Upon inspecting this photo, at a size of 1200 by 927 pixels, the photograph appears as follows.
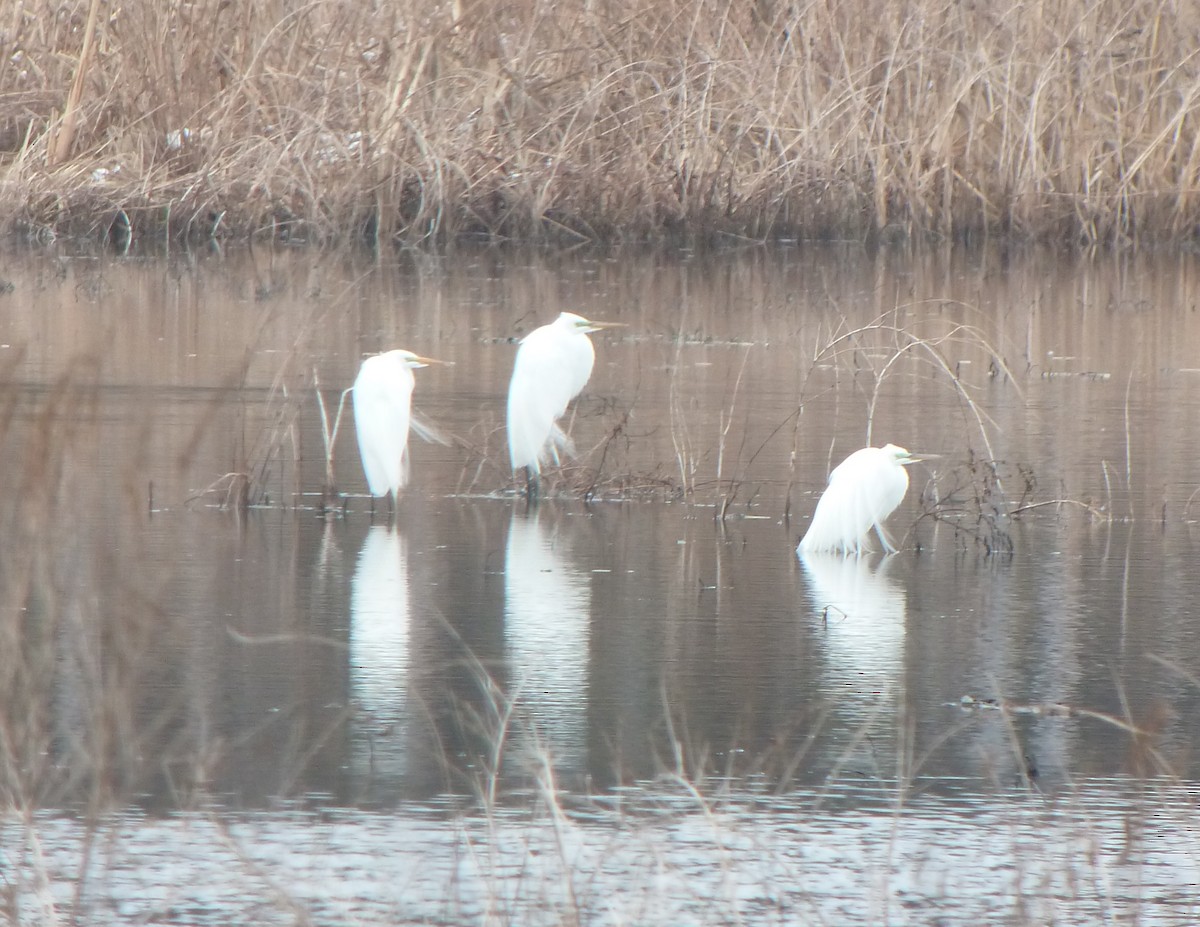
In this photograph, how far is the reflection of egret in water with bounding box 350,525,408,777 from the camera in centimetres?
433

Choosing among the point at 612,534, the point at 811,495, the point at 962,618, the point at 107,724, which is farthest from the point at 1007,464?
the point at 107,724

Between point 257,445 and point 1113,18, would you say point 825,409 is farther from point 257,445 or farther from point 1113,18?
point 1113,18

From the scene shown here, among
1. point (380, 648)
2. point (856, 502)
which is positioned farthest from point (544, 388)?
point (380, 648)

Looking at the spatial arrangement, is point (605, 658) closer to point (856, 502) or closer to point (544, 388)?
point (856, 502)

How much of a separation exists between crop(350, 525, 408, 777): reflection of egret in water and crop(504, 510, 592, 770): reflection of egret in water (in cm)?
26

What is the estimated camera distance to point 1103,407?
9594mm

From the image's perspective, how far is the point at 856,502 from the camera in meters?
6.42

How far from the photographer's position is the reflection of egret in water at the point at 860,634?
15.6 feet

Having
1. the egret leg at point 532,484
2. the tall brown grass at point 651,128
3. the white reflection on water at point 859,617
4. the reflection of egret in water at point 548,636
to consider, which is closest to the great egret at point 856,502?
the white reflection on water at point 859,617

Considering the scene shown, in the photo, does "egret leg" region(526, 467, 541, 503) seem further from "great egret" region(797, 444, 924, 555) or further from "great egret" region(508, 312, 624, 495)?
"great egret" region(797, 444, 924, 555)

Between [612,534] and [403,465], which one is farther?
[403,465]

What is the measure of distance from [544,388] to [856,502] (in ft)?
5.60

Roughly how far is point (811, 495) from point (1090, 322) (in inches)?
250

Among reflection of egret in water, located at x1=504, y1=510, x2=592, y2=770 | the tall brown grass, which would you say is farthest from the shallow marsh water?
the tall brown grass
